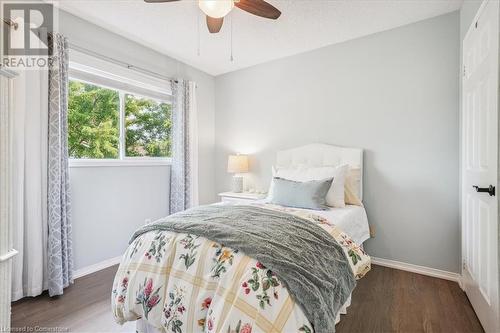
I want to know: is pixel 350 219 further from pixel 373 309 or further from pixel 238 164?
pixel 238 164

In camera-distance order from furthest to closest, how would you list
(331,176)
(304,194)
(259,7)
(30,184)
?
(331,176) < (304,194) < (30,184) < (259,7)

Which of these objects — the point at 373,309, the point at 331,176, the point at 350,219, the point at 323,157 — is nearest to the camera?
the point at 373,309

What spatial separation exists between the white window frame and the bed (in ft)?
4.78

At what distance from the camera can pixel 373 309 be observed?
201 centimetres

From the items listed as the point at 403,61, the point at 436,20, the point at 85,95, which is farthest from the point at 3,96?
the point at 436,20

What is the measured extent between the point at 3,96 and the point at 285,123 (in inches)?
117

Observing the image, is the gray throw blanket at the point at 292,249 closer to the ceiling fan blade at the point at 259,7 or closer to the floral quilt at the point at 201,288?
the floral quilt at the point at 201,288

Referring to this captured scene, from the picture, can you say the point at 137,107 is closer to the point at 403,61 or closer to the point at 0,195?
the point at 0,195

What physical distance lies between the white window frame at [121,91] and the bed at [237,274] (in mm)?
1458

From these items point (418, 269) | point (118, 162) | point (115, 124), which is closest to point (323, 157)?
point (418, 269)

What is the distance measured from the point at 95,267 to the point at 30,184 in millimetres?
1110

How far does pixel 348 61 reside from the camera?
305cm

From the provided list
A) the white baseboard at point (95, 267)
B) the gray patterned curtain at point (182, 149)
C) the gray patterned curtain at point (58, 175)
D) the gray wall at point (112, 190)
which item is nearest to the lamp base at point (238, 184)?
the gray patterned curtain at point (182, 149)

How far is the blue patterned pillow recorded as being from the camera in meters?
2.42
